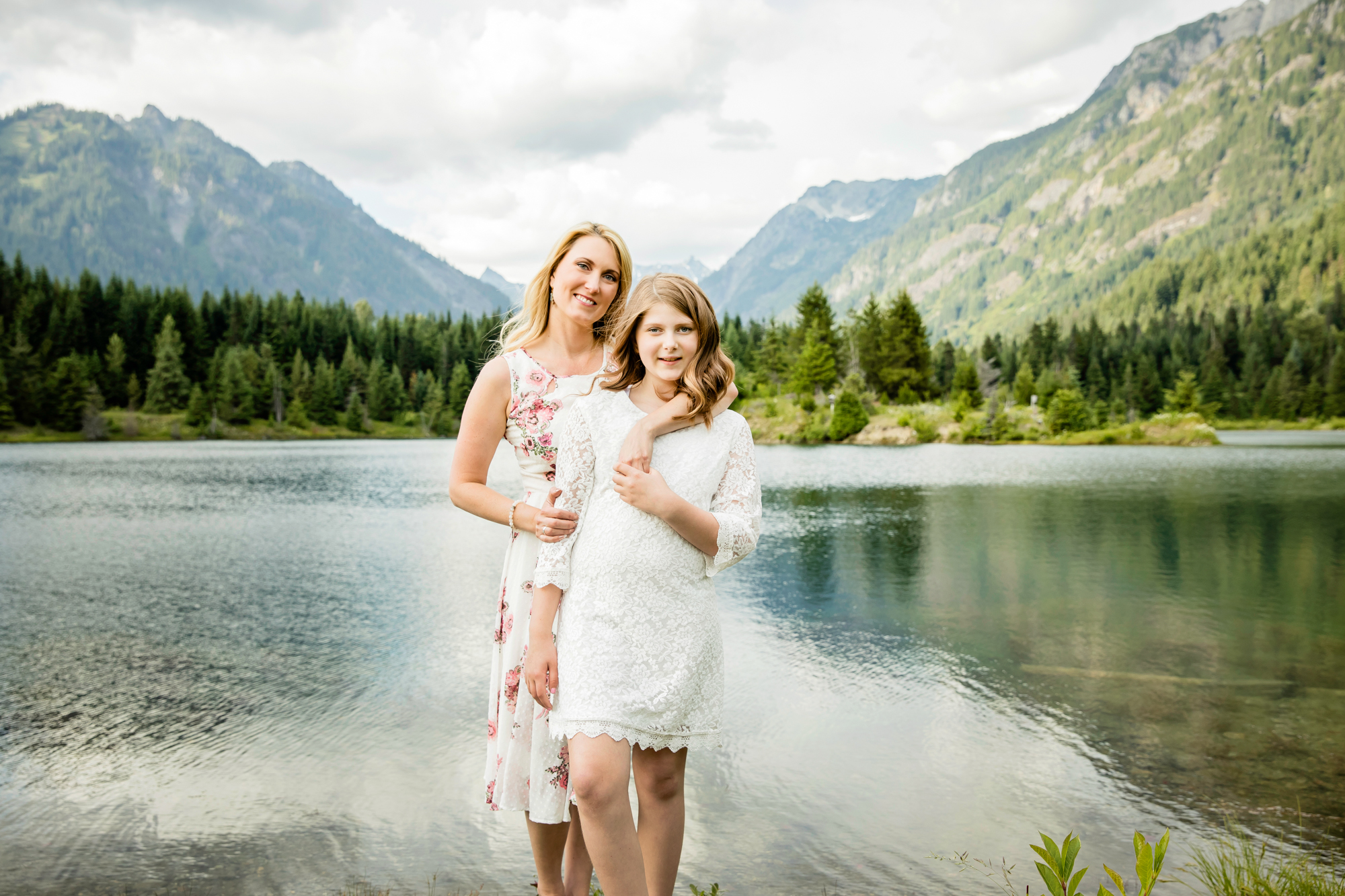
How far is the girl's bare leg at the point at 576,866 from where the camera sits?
2984 mm

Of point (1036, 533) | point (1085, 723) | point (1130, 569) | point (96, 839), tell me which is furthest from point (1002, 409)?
point (96, 839)

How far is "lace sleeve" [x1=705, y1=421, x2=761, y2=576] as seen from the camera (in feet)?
8.21

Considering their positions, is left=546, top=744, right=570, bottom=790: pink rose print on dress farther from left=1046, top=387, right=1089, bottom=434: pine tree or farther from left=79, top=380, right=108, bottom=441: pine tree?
left=79, top=380, right=108, bottom=441: pine tree

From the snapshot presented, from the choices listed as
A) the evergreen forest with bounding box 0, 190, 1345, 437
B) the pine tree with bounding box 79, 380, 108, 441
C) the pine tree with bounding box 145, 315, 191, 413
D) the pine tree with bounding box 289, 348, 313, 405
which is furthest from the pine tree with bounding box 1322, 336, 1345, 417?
the pine tree with bounding box 79, 380, 108, 441

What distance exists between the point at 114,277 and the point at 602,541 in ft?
359

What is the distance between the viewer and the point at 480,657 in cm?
933

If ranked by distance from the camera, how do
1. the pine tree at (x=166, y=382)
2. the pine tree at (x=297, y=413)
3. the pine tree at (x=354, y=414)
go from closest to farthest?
the pine tree at (x=166, y=382)
the pine tree at (x=297, y=413)
the pine tree at (x=354, y=414)

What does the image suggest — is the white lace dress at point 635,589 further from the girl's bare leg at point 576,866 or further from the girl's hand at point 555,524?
the girl's bare leg at point 576,866

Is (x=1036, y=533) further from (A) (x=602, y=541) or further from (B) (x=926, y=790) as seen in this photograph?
(A) (x=602, y=541)

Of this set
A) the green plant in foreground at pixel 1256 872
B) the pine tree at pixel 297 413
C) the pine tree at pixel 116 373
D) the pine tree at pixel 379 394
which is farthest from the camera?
the pine tree at pixel 379 394

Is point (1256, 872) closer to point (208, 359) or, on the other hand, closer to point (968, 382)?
point (968, 382)

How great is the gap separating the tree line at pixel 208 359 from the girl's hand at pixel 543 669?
78270mm

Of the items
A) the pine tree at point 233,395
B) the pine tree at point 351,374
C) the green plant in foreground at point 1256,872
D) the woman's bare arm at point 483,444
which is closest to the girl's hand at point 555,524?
the woman's bare arm at point 483,444

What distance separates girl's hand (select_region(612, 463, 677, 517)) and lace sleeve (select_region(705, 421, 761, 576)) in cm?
22
